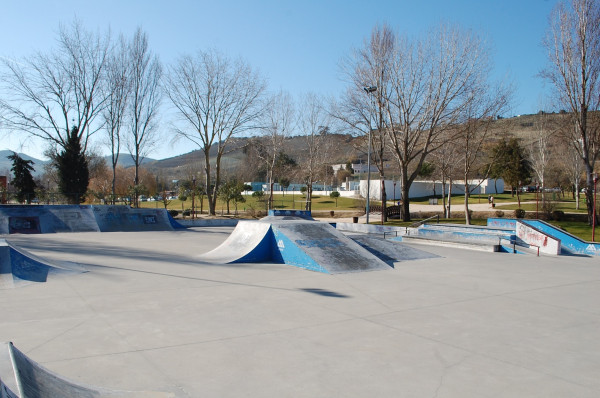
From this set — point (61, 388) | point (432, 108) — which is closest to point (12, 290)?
point (61, 388)

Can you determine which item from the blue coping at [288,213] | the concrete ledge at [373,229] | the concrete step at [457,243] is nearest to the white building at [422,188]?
the concrete ledge at [373,229]

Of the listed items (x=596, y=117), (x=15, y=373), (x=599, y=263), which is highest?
(x=596, y=117)

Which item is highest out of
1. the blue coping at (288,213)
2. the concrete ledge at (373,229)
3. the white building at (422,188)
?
the white building at (422,188)

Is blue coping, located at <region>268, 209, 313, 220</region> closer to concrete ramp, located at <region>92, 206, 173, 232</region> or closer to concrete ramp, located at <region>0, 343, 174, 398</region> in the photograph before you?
concrete ramp, located at <region>92, 206, 173, 232</region>

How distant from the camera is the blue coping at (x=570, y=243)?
647 inches

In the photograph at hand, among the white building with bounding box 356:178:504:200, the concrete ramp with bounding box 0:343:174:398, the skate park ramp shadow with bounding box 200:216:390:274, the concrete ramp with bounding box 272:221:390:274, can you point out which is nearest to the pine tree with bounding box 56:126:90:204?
the skate park ramp shadow with bounding box 200:216:390:274

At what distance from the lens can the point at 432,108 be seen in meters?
28.4

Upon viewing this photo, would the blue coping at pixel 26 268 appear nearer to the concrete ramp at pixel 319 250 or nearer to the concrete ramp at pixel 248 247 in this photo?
the concrete ramp at pixel 248 247

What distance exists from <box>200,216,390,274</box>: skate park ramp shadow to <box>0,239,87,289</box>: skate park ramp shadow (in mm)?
4065

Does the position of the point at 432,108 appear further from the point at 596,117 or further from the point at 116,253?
the point at 116,253

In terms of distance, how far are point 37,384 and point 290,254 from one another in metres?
9.13

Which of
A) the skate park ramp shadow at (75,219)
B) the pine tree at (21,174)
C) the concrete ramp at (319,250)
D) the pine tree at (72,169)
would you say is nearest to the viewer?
the concrete ramp at (319,250)

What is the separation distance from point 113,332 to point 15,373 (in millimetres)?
2869

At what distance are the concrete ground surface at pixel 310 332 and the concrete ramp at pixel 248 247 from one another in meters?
1.47
